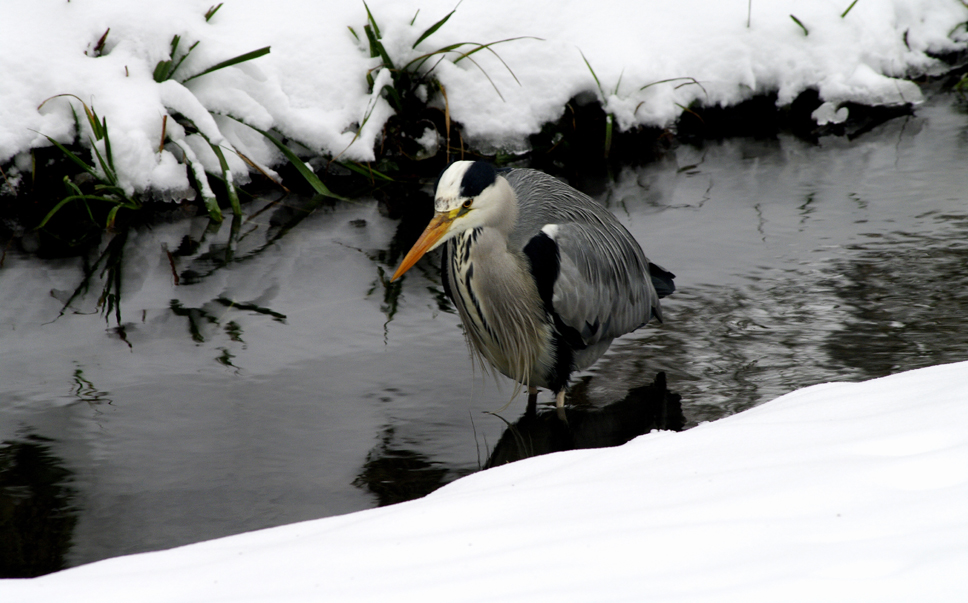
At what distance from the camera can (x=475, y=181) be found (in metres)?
3.10

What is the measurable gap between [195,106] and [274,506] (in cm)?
343

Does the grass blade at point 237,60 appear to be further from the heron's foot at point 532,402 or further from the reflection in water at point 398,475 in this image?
the reflection in water at point 398,475

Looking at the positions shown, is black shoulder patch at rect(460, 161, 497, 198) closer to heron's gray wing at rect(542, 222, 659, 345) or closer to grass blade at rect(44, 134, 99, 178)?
heron's gray wing at rect(542, 222, 659, 345)

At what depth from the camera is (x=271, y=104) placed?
592 cm

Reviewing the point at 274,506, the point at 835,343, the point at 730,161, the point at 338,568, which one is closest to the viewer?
the point at 338,568

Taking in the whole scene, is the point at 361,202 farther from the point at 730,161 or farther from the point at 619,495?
the point at 619,495

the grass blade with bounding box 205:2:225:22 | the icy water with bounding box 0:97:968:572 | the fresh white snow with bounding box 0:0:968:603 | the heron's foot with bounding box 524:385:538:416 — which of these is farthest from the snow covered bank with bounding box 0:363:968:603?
the grass blade with bounding box 205:2:225:22

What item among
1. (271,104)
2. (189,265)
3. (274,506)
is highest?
(271,104)

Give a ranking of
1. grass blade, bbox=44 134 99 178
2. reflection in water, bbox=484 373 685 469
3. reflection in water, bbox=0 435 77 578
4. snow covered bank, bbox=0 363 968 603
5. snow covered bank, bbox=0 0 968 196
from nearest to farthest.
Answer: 1. snow covered bank, bbox=0 363 968 603
2. reflection in water, bbox=0 435 77 578
3. reflection in water, bbox=484 373 685 469
4. grass blade, bbox=44 134 99 178
5. snow covered bank, bbox=0 0 968 196

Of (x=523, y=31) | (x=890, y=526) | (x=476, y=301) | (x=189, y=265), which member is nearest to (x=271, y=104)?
(x=189, y=265)

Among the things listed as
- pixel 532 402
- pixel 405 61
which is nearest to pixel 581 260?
pixel 532 402

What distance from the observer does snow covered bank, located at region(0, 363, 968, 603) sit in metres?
1.41

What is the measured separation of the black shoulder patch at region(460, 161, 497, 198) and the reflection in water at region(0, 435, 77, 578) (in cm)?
167

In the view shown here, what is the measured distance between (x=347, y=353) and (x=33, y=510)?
1.43 metres
